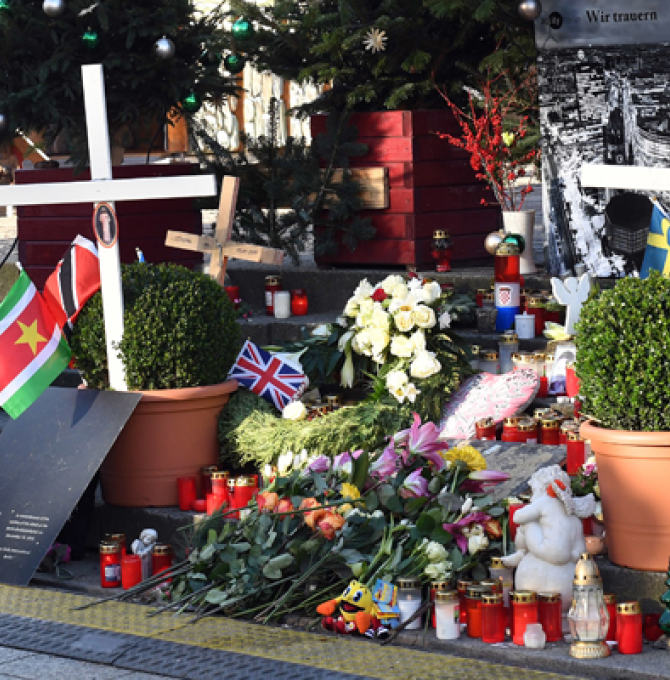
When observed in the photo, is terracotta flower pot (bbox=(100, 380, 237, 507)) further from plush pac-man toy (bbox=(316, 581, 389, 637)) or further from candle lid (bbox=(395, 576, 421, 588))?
candle lid (bbox=(395, 576, 421, 588))

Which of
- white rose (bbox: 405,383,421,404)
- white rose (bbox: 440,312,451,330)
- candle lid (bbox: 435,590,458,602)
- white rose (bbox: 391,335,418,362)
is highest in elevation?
white rose (bbox: 440,312,451,330)

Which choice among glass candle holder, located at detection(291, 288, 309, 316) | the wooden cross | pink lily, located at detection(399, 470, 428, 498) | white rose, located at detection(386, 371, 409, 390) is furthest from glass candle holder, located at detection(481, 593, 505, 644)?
glass candle holder, located at detection(291, 288, 309, 316)

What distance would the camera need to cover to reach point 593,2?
7.38 metres

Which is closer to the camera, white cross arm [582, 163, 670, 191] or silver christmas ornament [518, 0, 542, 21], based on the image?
white cross arm [582, 163, 670, 191]

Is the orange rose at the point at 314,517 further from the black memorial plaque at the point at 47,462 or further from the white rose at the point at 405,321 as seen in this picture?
the white rose at the point at 405,321

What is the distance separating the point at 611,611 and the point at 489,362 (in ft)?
7.60

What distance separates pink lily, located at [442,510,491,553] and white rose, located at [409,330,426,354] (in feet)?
4.48

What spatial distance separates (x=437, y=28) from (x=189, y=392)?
356 centimetres

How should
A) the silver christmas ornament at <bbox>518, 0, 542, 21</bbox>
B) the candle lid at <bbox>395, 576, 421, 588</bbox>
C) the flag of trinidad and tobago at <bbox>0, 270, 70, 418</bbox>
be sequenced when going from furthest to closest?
the silver christmas ornament at <bbox>518, 0, 542, 21</bbox>, the flag of trinidad and tobago at <bbox>0, 270, 70, 418</bbox>, the candle lid at <bbox>395, 576, 421, 588</bbox>

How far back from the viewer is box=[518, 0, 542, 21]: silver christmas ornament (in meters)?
7.26

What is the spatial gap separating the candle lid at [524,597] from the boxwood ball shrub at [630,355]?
2.20 ft

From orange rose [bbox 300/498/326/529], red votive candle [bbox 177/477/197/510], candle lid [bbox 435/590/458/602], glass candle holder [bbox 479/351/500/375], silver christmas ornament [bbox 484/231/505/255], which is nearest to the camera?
candle lid [bbox 435/590/458/602]

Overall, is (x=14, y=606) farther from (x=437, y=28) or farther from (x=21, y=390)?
(x=437, y=28)

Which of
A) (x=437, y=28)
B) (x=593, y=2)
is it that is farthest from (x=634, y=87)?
(x=437, y=28)
